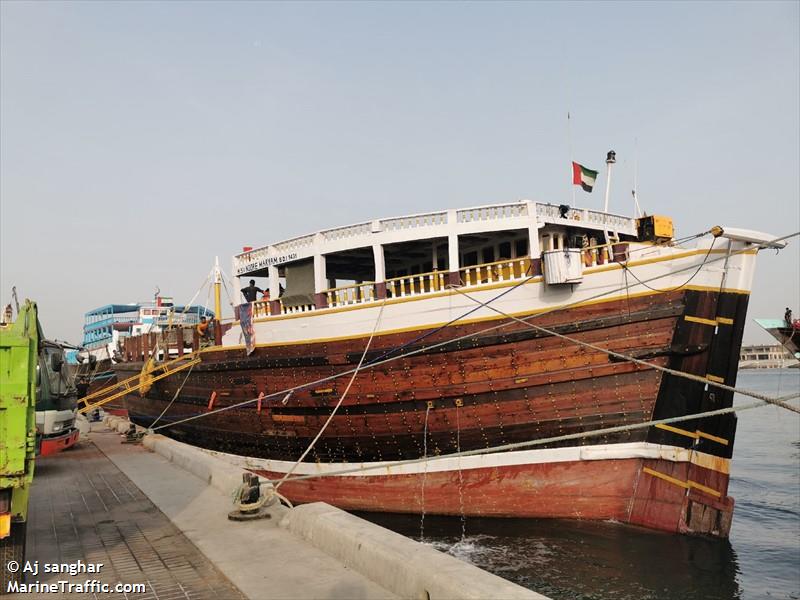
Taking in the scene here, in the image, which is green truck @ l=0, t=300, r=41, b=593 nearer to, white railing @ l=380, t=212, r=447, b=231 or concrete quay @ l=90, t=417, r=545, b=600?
concrete quay @ l=90, t=417, r=545, b=600

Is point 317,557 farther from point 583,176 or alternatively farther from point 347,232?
point 583,176

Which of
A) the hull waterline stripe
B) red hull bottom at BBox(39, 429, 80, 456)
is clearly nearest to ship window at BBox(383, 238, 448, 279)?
the hull waterline stripe

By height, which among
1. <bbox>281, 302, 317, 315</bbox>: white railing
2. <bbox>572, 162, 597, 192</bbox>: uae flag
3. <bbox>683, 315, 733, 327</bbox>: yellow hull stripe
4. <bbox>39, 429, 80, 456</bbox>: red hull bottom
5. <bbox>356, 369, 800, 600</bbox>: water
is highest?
<bbox>572, 162, 597, 192</bbox>: uae flag

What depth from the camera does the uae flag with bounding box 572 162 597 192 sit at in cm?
1277

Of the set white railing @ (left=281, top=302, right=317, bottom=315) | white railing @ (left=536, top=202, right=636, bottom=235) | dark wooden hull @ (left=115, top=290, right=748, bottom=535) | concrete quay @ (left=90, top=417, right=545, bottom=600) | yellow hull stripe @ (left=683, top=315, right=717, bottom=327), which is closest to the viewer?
concrete quay @ (left=90, top=417, right=545, bottom=600)

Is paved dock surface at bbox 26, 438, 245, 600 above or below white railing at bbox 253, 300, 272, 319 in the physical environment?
below

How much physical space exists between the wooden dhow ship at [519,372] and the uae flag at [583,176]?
0.87 meters

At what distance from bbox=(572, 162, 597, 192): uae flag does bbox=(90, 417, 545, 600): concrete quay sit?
31.9 feet

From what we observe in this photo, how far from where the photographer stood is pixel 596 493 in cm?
930

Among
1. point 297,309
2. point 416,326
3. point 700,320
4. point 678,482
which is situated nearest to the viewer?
point 700,320

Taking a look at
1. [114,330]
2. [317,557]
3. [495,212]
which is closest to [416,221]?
[495,212]

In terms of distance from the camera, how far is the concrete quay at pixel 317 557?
4.12 meters

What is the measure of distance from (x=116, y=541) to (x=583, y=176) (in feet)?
37.7

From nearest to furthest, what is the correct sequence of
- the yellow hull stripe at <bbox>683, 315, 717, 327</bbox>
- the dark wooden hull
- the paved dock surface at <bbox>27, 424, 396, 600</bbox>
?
the paved dock surface at <bbox>27, 424, 396, 600</bbox>
the yellow hull stripe at <bbox>683, 315, 717, 327</bbox>
the dark wooden hull
